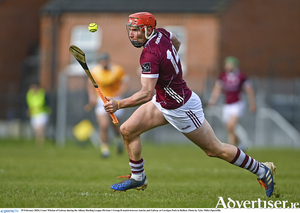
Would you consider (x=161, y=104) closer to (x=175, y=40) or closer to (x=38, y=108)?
(x=175, y=40)

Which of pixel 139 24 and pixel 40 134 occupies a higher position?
pixel 139 24

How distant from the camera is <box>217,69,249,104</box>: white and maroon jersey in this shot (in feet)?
45.7

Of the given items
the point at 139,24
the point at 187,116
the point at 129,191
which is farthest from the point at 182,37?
the point at 139,24

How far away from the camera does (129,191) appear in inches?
267

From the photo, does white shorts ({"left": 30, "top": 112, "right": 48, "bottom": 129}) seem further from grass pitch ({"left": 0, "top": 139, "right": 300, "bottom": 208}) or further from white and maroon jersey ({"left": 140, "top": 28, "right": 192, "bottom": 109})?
white and maroon jersey ({"left": 140, "top": 28, "right": 192, "bottom": 109})

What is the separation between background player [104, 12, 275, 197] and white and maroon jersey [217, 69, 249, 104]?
24.6ft

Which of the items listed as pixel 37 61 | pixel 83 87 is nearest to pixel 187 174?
pixel 83 87

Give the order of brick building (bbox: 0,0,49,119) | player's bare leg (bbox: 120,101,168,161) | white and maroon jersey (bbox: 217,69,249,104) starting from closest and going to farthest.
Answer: player's bare leg (bbox: 120,101,168,161) < white and maroon jersey (bbox: 217,69,249,104) < brick building (bbox: 0,0,49,119)

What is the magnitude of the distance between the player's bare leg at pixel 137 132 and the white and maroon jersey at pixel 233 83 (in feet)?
25.7

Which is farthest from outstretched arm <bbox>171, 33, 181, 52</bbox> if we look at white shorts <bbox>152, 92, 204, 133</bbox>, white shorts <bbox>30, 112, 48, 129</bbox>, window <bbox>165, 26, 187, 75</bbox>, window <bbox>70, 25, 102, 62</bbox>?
window <bbox>70, 25, 102, 62</bbox>

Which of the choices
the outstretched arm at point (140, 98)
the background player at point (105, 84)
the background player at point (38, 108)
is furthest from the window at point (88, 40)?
the outstretched arm at point (140, 98)

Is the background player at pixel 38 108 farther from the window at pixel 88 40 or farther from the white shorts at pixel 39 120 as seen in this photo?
the window at pixel 88 40

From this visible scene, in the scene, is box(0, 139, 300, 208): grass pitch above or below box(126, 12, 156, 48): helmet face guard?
below

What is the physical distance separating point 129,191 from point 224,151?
4.55ft
